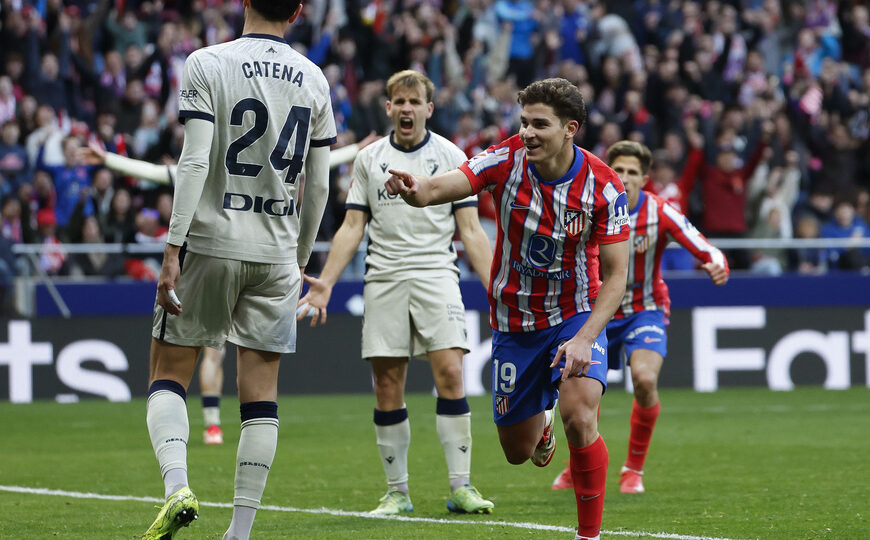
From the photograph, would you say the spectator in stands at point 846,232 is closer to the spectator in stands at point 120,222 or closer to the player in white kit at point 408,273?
the spectator in stands at point 120,222

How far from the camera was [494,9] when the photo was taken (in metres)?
21.2

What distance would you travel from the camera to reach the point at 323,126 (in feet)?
18.6

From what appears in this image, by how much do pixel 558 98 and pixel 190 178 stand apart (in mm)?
1594

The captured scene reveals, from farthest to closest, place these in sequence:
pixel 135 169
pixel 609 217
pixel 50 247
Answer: pixel 50 247
pixel 135 169
pixel 609 217

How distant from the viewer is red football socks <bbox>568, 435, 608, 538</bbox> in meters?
5.71

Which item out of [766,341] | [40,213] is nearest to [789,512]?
[766,341]

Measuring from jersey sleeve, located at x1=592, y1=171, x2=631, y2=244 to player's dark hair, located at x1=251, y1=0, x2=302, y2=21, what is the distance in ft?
5.00

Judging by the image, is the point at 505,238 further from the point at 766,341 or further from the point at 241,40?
the point at 766,341

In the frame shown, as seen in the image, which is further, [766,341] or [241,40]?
[766,341]

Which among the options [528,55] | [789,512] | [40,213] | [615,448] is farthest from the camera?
[528,55]

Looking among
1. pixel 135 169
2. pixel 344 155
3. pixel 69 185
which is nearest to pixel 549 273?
pixel 344 155

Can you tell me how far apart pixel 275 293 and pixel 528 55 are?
15.6 metres

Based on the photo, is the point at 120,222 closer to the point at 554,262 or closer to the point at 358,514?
the point at 358,514

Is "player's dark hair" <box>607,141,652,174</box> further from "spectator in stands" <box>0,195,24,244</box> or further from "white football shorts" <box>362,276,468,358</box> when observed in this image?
"spectator in stands" <box>0,195,24,244</box>
